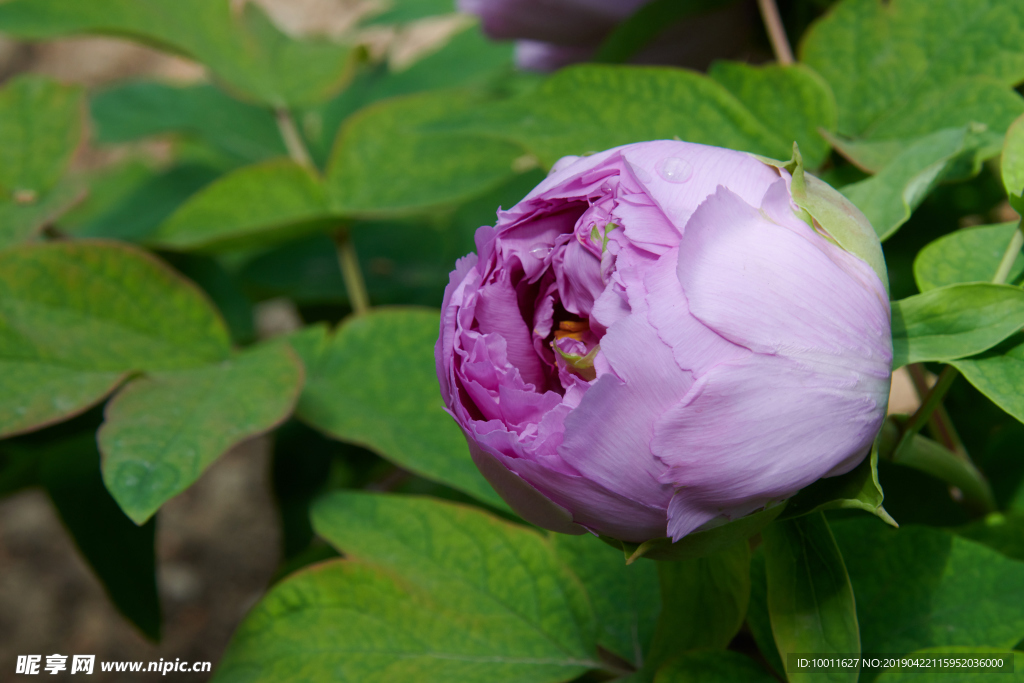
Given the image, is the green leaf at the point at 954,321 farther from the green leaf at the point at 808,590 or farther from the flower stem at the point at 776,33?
the flower stem at the point at 776,33

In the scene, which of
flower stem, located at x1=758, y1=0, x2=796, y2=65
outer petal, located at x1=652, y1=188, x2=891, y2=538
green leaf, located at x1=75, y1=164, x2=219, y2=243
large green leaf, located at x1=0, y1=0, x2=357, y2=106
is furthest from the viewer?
green leaf, located at x1=75, y1=164, x2=219, y2=243

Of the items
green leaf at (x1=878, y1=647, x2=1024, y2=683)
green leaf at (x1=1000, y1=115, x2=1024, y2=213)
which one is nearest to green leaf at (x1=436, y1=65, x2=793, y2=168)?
green leaf at (x1=1000, y1=115, x2=1024, y2=213)

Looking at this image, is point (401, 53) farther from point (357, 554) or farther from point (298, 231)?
point (357, 554)

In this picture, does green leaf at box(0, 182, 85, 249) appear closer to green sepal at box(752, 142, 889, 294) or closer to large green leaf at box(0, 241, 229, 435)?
large green leaf at box(0, 241, 229, 435)

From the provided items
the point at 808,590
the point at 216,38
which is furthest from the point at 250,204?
the point at 808,590

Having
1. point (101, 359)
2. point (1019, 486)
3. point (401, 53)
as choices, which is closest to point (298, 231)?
point (101, 359)

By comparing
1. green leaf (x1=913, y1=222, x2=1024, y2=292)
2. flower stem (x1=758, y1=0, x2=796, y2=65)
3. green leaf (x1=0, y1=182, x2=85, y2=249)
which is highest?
flower stem (x1=758, y1=0, x2=796, y2=65)

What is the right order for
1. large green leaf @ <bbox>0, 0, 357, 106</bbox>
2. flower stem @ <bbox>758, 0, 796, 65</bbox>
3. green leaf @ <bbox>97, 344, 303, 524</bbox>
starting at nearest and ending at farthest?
1. green leaf @ <bbox>97, 344, 303, 524</bbox>
2. flower stem @ <bbox>758, 0, 796, 65</bbox>
3. large green leaf @ <bbox>0, 0, 357, 106</bbox>
